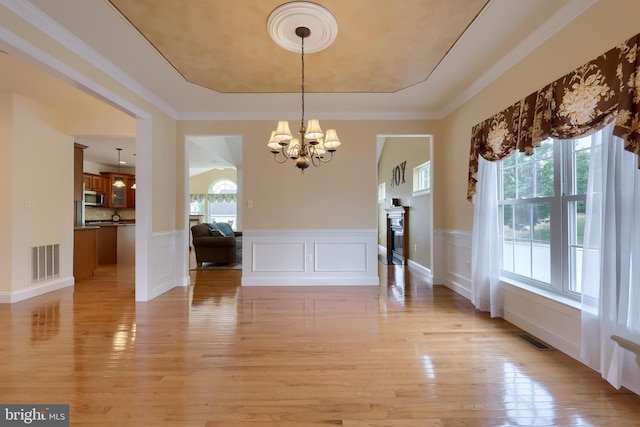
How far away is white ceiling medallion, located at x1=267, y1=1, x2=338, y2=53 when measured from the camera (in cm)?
221

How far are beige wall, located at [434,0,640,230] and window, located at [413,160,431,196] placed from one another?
864 millimetres

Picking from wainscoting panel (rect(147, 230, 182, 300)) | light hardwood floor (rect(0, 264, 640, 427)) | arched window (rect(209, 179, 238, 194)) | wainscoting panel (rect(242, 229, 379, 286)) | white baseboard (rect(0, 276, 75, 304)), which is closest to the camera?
light hardwood floor (rect(0, 264, 640, 427))

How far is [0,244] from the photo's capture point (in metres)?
3.66

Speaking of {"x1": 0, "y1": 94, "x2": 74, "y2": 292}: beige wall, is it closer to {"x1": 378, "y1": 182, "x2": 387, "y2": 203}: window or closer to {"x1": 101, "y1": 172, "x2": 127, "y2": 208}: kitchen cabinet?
{"x1": 101, "y1": 172, "x2": 127, "y2": 208}: kitchen cabinet

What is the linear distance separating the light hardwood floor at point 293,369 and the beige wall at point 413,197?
2.02 m

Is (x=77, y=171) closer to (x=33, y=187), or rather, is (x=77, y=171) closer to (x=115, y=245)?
(x=33, y=187)

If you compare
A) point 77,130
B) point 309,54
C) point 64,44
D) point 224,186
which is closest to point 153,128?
point 64,44

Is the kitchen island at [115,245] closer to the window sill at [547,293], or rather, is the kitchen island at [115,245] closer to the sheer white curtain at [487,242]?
the sheer white curtain at [487,242]

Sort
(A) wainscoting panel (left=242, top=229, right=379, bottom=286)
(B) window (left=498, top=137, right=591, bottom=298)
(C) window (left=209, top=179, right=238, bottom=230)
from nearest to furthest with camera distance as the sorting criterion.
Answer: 1. (B) window (left=498, top=137, right=591, bottom=298)
2. (A) wainscoting panel (left=242, top=229, right=379, bottom=286)
3. (C) window (left=209, top=179, right=238, bottom=230)

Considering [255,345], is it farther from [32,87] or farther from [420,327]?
[32,87]

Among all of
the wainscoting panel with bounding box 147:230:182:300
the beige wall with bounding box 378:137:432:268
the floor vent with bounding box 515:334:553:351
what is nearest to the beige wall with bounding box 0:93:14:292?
the wainscoting panel with bounding box 147:230:182:300

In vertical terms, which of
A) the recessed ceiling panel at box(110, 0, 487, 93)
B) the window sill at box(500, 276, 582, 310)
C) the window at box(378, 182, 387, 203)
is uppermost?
the recessed ceiling panel at box(110, 0, 487, 93)

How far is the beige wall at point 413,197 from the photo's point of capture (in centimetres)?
520

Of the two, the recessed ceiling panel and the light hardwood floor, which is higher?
the recessed ceiling panel
